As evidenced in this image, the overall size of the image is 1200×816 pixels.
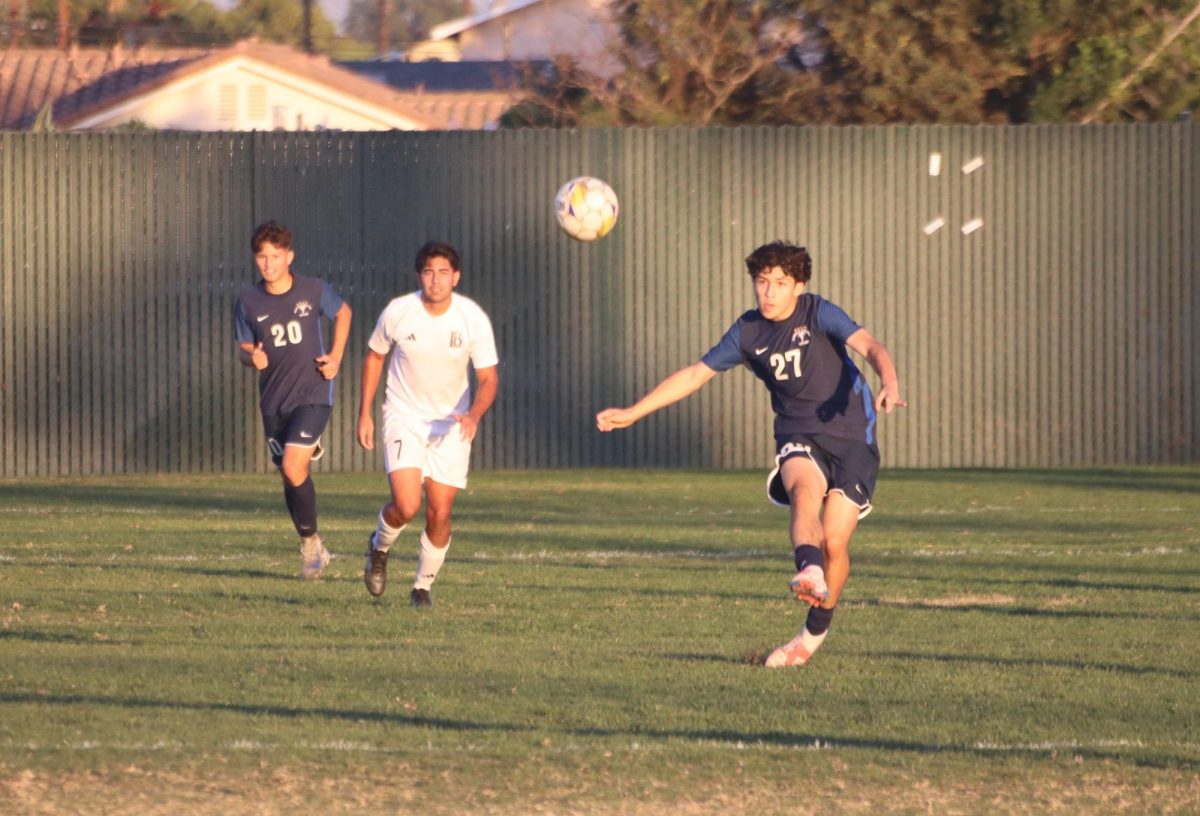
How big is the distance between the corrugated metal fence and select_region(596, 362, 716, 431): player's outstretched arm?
10.9m

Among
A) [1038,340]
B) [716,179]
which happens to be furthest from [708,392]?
[1038,340]

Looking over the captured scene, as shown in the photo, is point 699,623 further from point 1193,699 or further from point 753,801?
→ point 753,801

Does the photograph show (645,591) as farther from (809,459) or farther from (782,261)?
(782,261)

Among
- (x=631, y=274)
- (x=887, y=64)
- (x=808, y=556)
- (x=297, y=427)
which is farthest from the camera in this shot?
(x=887, y=64)

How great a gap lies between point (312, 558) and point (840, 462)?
415 centimetres

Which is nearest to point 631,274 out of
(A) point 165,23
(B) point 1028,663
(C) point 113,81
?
(B) point 1028,663

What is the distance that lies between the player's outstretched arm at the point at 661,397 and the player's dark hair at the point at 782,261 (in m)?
0.54

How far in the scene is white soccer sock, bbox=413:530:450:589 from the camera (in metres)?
10.3

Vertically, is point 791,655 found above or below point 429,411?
below

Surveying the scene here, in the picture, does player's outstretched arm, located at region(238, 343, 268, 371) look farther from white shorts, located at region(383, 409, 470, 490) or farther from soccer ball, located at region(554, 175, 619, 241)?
soccer ball, located at region(554, 175, 619, 241)

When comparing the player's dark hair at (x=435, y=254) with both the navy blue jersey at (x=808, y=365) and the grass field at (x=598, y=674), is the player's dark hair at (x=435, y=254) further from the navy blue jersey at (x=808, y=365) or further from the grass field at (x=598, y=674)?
the navy blue jersey at (x=808, y=365)

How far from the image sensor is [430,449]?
10406mm

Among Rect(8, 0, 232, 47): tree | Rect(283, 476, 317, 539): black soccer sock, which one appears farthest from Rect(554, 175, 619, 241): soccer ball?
Rect(8, 0, 232, 47): tree

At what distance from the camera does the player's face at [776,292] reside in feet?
27.8
